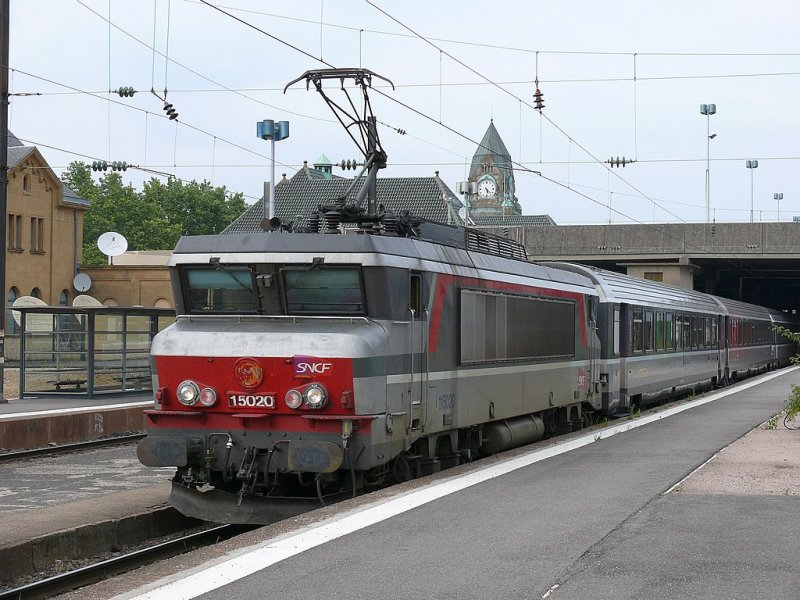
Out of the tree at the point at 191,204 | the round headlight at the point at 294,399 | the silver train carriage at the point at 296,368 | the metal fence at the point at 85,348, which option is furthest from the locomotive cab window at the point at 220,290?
the tree at the point at 191,204

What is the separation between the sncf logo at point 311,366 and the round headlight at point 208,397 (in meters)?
0.87

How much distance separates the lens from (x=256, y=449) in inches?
431

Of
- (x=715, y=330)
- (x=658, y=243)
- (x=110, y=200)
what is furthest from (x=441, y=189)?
(x=715, y=330)

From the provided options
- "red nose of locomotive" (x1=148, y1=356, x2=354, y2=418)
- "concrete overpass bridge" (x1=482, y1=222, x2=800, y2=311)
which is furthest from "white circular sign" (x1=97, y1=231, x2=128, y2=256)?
"red nose of locomotive" (x1=148, y1=356, x2=354, y2=418)

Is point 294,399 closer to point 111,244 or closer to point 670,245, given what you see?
point 670,245

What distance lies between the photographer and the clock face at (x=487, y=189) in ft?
604

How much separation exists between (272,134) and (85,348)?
1749cm

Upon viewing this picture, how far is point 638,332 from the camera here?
966 inches

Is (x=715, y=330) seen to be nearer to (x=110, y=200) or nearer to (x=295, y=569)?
(x=295, y=569)

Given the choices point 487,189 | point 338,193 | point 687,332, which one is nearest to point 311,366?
point 687,332

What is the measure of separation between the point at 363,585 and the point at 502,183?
177957mm

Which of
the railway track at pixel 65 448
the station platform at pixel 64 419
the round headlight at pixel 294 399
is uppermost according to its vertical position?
the round headlight at pixel 294 399

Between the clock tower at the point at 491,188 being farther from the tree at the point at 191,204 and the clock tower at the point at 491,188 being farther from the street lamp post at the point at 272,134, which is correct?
the street lamp post at the point at 272,134

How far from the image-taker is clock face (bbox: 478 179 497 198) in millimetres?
184000
